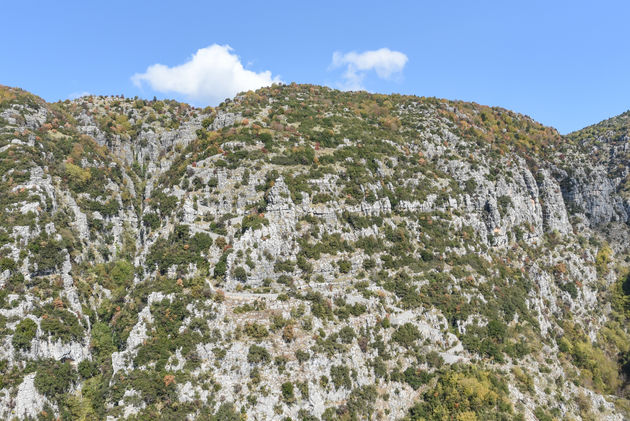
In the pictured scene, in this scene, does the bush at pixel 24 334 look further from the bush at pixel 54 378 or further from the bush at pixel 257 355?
the bush at pixel 257 355

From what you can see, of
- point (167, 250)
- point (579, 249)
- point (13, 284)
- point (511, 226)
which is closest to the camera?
point (13, 284)

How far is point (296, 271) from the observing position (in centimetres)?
5719

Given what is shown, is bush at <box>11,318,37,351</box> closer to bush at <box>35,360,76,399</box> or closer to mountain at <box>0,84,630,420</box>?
mountain at <box>0,84,630,420</box>

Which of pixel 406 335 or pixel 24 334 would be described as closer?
pixel 24 334

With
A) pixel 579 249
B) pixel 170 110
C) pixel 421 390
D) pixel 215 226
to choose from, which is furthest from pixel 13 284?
pixel 579 249

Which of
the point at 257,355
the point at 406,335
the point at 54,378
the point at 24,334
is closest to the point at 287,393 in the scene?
the point at 257,355

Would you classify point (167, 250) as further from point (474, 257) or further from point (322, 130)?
point (474, 257)

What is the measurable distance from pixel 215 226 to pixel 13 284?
28.2m

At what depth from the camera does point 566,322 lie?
76.6 metres

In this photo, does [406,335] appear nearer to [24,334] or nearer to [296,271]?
[296,271]

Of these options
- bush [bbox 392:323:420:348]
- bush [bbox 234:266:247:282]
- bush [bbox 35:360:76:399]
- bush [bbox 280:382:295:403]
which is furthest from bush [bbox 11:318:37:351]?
bush [bbox 392:323:420:348]

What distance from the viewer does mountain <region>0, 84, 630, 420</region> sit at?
46219 millimetres

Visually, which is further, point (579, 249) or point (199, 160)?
point (579, 249)

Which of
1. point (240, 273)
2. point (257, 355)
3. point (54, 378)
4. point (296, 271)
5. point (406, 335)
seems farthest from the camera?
point (296, 271)
